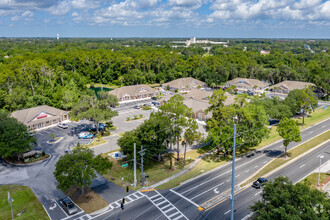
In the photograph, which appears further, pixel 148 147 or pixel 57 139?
pixel 57 139

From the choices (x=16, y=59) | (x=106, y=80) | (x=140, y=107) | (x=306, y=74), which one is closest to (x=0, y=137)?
(x=140, y=107)

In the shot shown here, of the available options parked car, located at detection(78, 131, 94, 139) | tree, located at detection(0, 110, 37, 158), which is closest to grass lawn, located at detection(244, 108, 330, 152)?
parked car, located at detection(78, 131, 94, 139)

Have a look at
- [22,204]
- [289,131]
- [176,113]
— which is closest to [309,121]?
[289,131]

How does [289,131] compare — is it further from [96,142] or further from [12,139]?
[12,139]

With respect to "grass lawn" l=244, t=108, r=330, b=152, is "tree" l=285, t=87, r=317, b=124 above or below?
above

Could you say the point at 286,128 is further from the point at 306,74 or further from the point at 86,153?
the point at 306,74

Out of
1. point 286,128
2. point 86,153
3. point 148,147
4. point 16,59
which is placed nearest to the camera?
point 86,153

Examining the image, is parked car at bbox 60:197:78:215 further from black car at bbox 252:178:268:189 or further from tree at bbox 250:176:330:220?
black car at bbox 252:178:268:189
